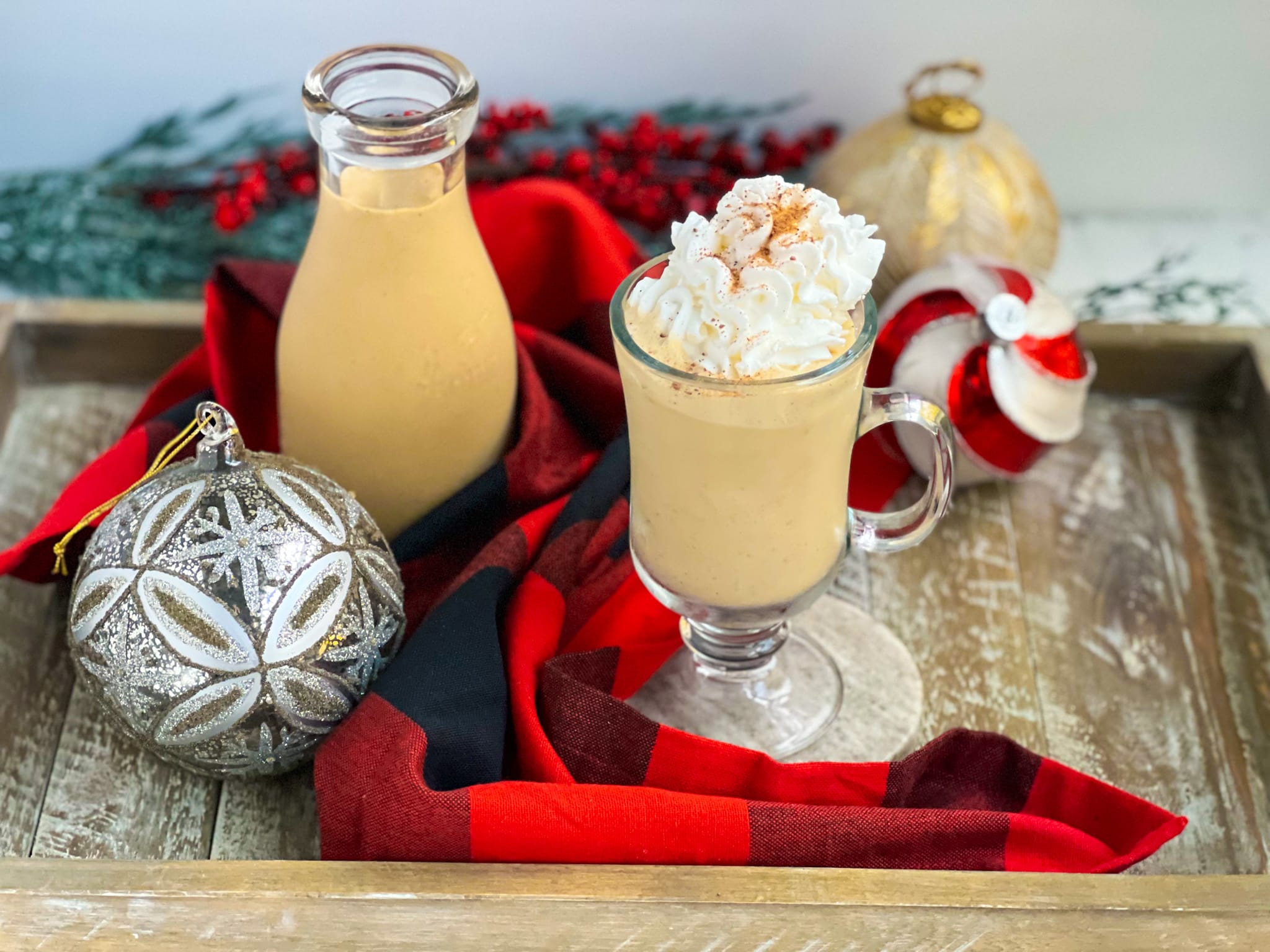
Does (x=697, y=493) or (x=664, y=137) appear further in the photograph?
(x=664, y=137)

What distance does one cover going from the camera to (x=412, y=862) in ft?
2.42

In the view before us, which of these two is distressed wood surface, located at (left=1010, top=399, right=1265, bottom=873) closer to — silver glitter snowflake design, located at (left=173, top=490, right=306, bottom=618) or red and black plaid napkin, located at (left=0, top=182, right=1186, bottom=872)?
red and black plaid napkin, located at (left=0, top=182, right=1186, bottom=872)

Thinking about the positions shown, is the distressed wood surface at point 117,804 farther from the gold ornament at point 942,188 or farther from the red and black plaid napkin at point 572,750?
the gold ornament at point 942,188

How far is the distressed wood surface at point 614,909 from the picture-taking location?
0.71 metres

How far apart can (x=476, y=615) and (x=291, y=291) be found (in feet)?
0.93

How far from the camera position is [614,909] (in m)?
0.72

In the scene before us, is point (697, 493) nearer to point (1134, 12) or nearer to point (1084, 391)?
point (1084, 391)

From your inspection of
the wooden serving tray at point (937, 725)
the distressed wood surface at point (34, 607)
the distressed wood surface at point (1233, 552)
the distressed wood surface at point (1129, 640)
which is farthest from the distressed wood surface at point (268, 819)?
the distressed wood surface at point (1233, 552)

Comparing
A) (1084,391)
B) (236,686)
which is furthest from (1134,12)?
(236,686)

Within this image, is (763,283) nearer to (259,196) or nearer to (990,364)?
(990,364)

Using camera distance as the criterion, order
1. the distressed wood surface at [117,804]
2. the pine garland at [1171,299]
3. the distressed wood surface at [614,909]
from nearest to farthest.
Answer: the distressed wood surface at [614,909] → the distressed wood surface at [117,804] → the pine garland at [1171,299]

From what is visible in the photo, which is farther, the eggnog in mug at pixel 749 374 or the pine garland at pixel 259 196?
the pine garland at pixel 259 196

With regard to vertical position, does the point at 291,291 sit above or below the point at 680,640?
above

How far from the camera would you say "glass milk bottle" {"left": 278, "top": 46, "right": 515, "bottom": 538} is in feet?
2.83
